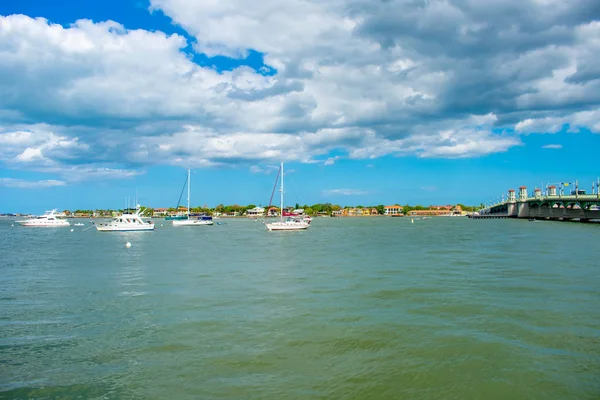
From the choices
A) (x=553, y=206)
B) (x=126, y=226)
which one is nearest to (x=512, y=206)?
(x=553, y=206)

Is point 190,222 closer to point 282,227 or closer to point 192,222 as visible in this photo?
point 192,222

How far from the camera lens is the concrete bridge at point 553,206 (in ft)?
385

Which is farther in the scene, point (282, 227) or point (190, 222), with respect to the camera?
point (190, 222)

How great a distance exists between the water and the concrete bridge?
108m

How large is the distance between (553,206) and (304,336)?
158 meters

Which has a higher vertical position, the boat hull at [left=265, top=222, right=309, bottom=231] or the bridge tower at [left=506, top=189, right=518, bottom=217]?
the bridge tower at [left=506, top=189, right=518, bottom=217]

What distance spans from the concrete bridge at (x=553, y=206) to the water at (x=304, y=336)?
107874 millimetres

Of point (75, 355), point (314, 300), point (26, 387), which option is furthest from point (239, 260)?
point (26, 387)

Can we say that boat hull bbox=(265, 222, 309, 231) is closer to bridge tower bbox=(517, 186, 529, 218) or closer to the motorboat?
the motorboat

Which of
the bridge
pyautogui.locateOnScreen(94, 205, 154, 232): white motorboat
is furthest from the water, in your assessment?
the bridge

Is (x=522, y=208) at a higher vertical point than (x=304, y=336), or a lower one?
higher

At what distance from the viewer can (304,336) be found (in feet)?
44.9

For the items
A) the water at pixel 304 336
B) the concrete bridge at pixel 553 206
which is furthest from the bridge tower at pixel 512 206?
the water at pixel 304 336

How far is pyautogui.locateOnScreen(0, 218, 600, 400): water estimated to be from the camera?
9938 mm
